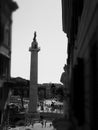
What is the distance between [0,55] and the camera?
19.0 metres

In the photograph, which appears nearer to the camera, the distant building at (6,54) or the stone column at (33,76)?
the distant building at (6,54)

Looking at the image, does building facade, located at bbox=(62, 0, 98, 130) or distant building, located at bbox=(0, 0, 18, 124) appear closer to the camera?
building facade, located at bbox=(62, 0, 98, 130)

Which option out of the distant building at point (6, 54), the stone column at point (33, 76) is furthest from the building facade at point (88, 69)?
the stone column at point (33, 76)

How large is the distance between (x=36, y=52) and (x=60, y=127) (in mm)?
42267

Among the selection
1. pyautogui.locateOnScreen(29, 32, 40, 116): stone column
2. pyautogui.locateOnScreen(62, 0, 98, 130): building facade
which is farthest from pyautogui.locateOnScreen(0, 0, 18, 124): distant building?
pyautogui.locateOnScreen(29, 32, 40, 116): stone column

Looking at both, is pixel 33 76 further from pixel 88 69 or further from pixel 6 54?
pixel 88 69

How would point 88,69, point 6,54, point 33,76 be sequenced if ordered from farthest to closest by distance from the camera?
point 33,76, point 6,54, point 88,69

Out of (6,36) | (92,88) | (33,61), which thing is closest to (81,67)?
(92,88)

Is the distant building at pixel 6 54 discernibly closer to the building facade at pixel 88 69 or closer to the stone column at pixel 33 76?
the building facade at pixel 88 69

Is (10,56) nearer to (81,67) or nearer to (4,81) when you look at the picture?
(4,81)

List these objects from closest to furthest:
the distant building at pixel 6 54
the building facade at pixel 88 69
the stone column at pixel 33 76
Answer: the building facade at pixel 88 69 → the distant building at pixel 6 54 → the stone column at pixel 33 76

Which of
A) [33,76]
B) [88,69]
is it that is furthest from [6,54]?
[33,76]

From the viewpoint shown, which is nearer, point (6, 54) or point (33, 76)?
point (6, 54)

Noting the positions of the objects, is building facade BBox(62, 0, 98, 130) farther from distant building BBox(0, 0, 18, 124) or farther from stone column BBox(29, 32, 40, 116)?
stone column BBox(29, 32, 40, 116)
